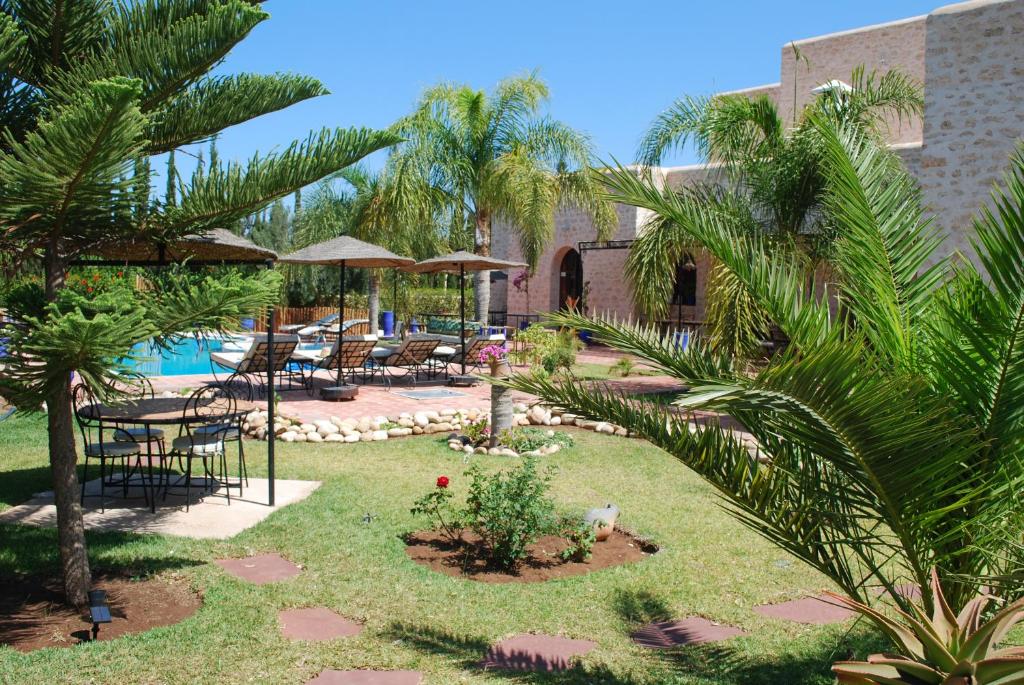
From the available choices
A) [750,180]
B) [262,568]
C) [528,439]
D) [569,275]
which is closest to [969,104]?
[750,180]

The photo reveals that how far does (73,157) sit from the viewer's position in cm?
312

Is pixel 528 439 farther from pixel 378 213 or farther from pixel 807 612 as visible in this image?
pixel 378 213

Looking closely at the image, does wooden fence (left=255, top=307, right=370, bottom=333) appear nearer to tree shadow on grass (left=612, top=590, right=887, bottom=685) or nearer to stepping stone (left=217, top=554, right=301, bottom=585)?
stepping stone (left=217, top=554, right=301, bottom=585)

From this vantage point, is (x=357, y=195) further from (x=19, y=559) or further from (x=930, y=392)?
(x=930, y=392)

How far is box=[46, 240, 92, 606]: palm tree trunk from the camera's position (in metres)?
3.97

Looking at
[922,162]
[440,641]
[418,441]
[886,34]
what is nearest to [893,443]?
[440,641]

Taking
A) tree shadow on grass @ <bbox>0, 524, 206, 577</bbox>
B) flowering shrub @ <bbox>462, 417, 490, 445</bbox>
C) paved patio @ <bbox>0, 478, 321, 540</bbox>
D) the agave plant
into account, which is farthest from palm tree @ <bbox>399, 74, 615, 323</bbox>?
the agave plant

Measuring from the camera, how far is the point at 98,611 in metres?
3.65

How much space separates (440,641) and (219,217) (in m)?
2.41

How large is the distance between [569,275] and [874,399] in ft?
78.6

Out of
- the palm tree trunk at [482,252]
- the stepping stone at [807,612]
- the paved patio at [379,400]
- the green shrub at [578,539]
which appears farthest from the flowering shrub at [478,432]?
the palm tree trunk at [482,252]

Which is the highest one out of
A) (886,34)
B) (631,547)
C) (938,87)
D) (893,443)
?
(886,34)

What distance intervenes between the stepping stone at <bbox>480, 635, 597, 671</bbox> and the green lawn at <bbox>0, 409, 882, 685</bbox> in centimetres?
8

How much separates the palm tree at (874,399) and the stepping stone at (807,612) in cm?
124
